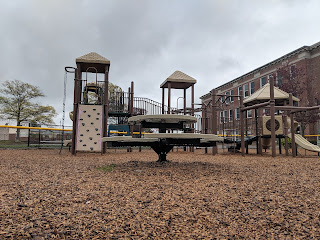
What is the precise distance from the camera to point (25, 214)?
2061 millimetres

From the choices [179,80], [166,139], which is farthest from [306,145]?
[166,139]

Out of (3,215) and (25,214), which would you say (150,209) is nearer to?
(25,214)

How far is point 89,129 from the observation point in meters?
8.92

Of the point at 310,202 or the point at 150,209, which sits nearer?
the point at 150,209

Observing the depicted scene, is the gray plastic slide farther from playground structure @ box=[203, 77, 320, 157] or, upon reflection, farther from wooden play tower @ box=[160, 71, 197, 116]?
wooden play tower @ box=[160, 71, 197, 116]

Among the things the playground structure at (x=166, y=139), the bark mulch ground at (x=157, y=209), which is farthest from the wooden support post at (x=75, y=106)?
the bark mulch ground at (x=157, y=209)

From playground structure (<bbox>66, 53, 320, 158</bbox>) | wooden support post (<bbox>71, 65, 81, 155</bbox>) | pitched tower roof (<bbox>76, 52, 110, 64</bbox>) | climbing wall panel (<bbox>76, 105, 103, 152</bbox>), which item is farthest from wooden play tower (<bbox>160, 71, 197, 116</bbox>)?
wooden support post (<bbox>71, 65, 81, 155</bbox>)

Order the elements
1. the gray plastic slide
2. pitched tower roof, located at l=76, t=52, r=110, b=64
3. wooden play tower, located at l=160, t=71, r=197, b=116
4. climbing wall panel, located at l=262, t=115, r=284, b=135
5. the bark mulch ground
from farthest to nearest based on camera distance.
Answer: wooden play tower, located at l=160, t=71, r=197, b=116, climbing wall panel, located at l=262, t=115, r=284, b=135, pitched tower roof, located at l=76, t=52, r=110, b=64, the gray plastic slide, the bark mulch ground

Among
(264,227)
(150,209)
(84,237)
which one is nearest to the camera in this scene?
(84,237)

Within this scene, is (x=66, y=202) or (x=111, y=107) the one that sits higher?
(x=111, y=107)

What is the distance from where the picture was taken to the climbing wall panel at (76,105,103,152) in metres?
8.77

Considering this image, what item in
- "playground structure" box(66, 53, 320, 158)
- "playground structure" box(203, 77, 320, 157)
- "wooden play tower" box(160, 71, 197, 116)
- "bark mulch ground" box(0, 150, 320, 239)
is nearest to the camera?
"bark mulch ground" box(0, 150, 320, 239)

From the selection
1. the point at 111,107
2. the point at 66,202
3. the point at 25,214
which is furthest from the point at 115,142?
the point at 111,107

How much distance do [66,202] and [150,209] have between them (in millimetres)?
858
